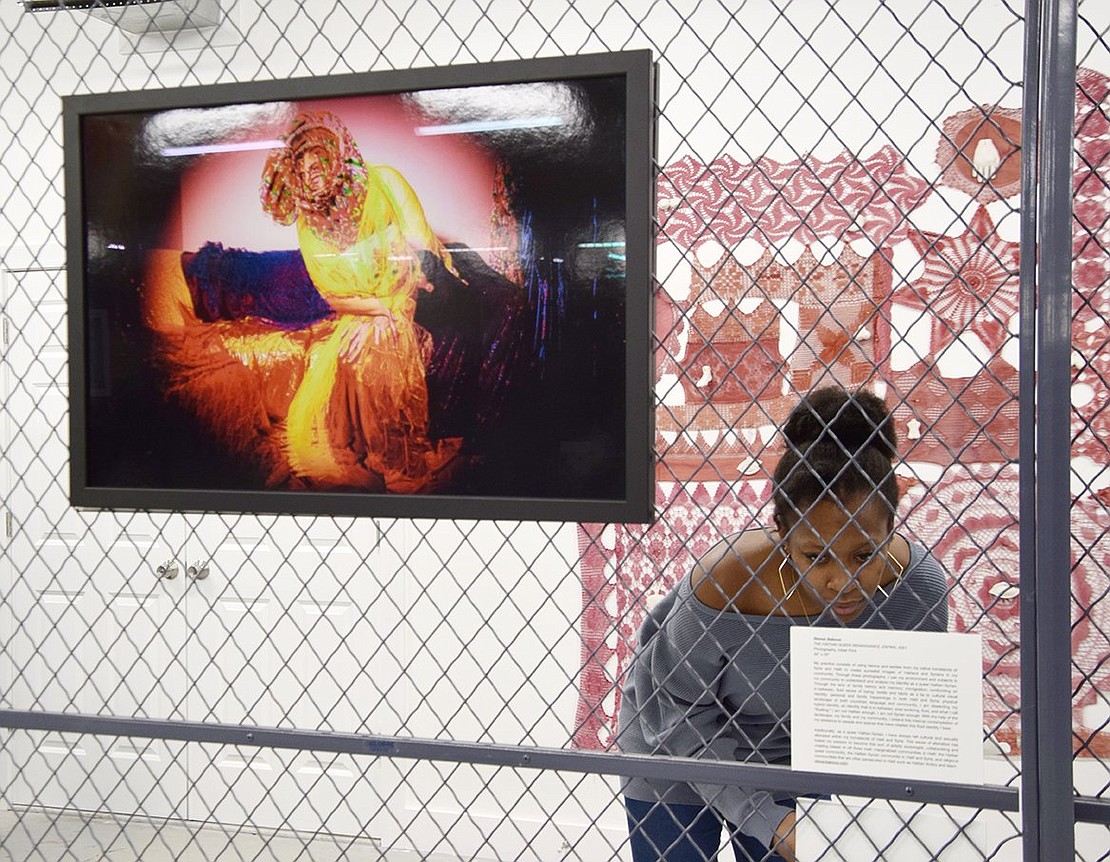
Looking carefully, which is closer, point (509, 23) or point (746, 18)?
point (746, 18)

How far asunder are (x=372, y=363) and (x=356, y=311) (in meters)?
0.06

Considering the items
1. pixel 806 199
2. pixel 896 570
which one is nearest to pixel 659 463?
pixel 806 199

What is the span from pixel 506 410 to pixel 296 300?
0.28m

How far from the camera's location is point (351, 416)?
3.94 feet

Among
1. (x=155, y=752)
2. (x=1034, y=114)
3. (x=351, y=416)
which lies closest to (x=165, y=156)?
(x=351, y=416)

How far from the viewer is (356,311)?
1187 mm

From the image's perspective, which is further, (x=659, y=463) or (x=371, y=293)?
(x=659, y=463)

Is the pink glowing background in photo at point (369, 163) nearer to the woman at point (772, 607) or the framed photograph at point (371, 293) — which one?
the framed photograph at point (371, 293)

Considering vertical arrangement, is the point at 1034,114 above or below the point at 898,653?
above

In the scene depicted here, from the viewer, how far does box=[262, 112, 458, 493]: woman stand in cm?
117

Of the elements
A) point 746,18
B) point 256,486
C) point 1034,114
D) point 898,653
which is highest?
point 746,18

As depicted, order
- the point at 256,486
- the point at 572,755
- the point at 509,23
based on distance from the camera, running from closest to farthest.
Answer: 1. the point at 572,755
2. the point at 256,486
3. the point at 509,23

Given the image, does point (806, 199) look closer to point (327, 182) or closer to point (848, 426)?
point (848, 426)

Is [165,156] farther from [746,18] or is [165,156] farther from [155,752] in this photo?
[155,752]
